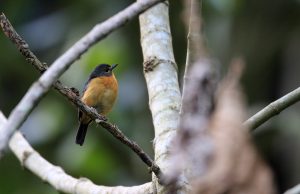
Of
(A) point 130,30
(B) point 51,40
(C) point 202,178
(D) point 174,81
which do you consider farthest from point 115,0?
(C) point 202,178

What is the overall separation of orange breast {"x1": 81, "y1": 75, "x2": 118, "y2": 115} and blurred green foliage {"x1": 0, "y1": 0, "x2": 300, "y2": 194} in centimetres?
47

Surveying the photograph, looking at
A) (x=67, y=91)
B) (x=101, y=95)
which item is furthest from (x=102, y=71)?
(x=67, y=91)

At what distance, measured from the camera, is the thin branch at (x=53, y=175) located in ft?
11.3

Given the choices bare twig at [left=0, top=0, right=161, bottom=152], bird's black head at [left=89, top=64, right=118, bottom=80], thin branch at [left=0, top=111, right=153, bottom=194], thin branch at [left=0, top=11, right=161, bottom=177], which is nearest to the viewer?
bare twig at [left=0, top=0, right=161, bottom=152]

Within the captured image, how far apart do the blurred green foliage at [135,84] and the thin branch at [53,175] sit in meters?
2.81

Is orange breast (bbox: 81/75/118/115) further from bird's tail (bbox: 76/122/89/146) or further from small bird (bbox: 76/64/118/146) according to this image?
bird's tail (bbox: 76/122/89/146)

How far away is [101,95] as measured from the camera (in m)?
6.27

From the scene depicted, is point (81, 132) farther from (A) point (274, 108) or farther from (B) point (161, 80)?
(A) point (274, 108)

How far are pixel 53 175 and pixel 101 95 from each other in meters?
2.66

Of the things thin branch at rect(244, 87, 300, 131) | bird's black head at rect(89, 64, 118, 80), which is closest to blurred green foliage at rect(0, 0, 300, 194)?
bird's black head at rect(89, 64, 118, 80)

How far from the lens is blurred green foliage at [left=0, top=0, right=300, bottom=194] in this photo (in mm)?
6809

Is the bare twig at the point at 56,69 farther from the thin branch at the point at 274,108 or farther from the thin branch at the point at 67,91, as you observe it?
the thin branch at the point at 274,108

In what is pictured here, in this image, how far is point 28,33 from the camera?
8852 millimetres

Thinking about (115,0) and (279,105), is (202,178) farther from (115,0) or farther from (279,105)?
(115,0)
